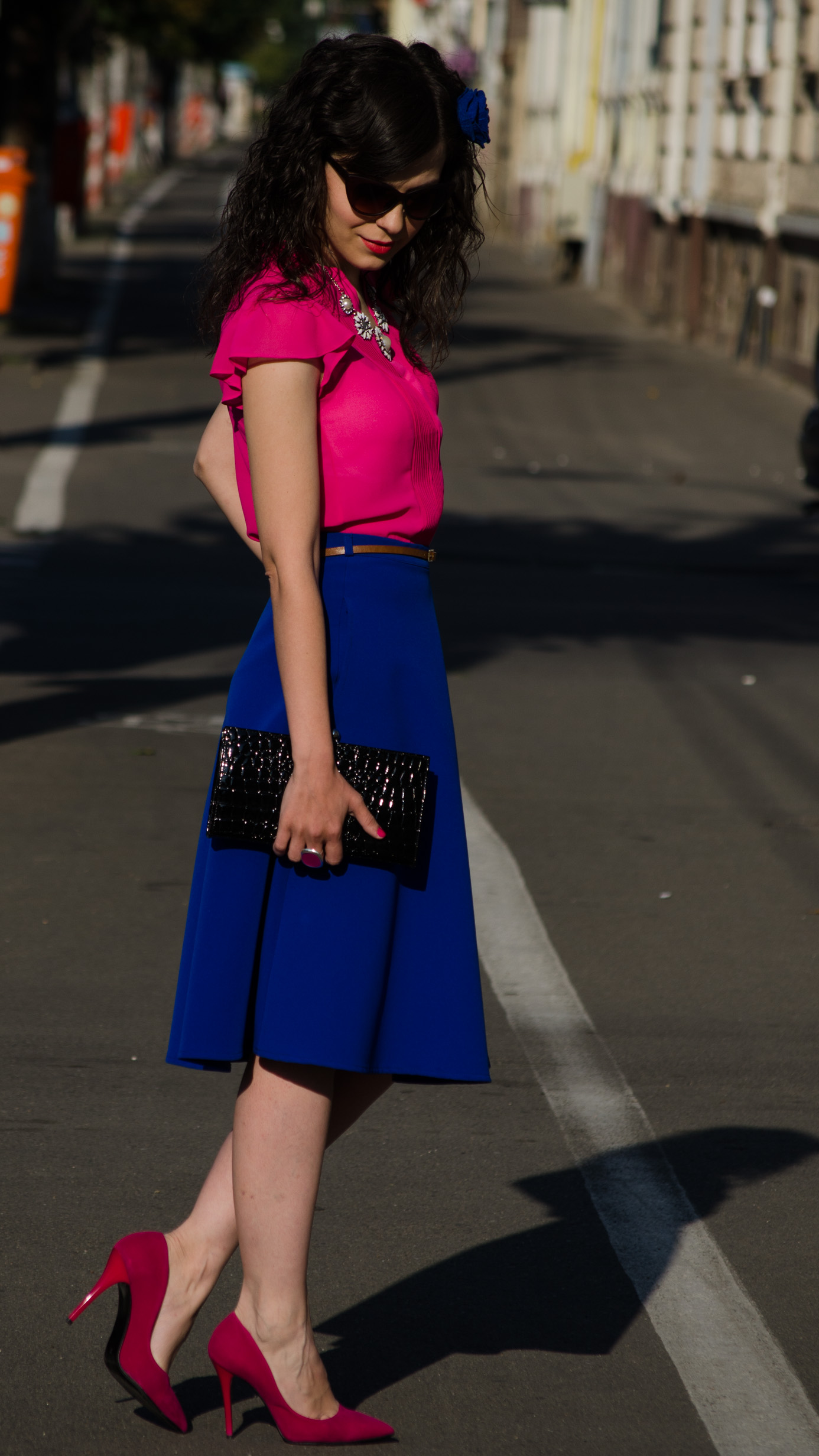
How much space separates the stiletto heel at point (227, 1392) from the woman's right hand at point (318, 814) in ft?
2.56

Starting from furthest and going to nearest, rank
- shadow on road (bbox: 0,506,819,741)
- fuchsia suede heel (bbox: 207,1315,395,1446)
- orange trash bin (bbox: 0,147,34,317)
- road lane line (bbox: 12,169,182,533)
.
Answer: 1. orange trash bin (bbox: 0,147,34,317)
2. road lane line (bbox: 12,169,182,533)
3. shadow on road (bbox: 0,506,819,741)
4. fuchsia suede heel (bbox: 207,1315,395,1446)

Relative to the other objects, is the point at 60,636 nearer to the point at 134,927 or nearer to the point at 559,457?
the point at 134,927

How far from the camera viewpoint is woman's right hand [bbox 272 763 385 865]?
2.72m

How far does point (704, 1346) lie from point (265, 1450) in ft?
2.55

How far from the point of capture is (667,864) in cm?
627

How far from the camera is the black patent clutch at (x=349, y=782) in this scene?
2.75 m

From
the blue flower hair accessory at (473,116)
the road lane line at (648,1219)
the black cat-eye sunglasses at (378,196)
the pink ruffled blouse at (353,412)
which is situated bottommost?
the road lane line at (648,1219)

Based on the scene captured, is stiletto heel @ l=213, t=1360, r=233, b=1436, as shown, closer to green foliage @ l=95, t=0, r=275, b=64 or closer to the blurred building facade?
the blurred building facade

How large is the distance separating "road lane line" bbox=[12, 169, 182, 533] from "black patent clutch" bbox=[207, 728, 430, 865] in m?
9.68

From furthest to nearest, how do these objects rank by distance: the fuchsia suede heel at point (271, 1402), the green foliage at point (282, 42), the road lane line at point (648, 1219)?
the green foliage at point (282, 42)
the road lane line at point (648, 1219)
the fuchsia suede heel at point (271, 1402)

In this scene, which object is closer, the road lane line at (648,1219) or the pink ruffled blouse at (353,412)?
the pink ruffled blouse at (353,412)

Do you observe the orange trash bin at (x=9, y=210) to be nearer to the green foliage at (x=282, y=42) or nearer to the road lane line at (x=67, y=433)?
the road lane line at (x=67, y=433)

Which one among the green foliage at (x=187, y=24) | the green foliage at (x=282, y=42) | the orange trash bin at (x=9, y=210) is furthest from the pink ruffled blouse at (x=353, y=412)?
the green foliage at (x=282, y=42)

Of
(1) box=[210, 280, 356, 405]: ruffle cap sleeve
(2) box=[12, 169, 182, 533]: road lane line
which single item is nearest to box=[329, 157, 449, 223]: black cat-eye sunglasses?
(1) box=[210, 280, 356, 405]: ruffle cap sleeve
